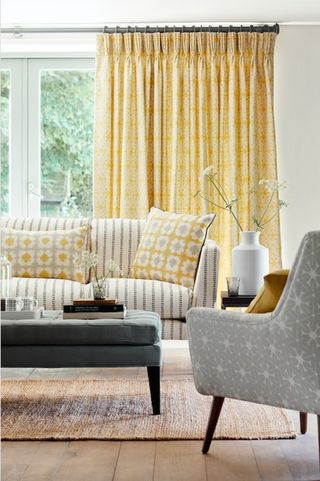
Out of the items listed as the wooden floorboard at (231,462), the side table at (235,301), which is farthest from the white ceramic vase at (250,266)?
the wooden floorboard at (231,462)

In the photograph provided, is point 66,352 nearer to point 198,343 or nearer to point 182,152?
point 198,343

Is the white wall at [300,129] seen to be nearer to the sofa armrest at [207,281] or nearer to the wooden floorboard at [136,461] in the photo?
the sofa armrest at [207,281]

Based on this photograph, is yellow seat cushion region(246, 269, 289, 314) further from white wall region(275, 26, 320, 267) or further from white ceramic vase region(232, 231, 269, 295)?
white wall region(275, 26, 320, 267)

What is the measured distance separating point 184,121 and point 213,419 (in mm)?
3475

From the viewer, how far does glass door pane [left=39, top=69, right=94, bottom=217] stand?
6.12 m

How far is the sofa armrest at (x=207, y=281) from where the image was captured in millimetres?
4539

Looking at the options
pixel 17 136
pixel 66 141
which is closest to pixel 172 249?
pixel 66 141

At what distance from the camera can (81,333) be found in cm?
330

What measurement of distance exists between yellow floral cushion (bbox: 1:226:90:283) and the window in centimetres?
113

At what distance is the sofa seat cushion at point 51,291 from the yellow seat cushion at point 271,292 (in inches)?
84.7

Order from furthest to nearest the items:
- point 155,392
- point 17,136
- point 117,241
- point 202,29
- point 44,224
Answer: point 17,136 < point 202,29 < point 44,224 < point 117,241 < point 155,392

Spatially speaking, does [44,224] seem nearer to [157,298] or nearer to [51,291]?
[51,291]

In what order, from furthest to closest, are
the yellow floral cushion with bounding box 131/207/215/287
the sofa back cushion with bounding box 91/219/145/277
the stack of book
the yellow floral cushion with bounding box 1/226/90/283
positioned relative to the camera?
the sofa back cushion with bounding box 91/219/145/277, the yellow floral cushion with bounding box 1/226/90/283, the yellow floral cushion with bounding box 131/207/215/287, the stack of book

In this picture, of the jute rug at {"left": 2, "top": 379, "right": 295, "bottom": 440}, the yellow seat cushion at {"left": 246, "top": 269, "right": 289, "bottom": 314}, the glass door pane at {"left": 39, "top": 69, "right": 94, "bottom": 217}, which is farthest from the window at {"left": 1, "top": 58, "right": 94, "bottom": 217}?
the yellow seat cushion at {"left": 246, "top": 269, "right": 289, "bottom": 314}
